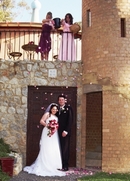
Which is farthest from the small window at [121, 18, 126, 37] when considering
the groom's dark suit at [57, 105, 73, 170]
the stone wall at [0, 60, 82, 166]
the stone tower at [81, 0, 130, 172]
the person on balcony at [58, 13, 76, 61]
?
the groom's dark suit at [57, 105, 73, 170]

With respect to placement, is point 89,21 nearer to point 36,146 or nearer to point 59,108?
→ point 59,108

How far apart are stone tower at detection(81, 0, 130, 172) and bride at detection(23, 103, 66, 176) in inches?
40.7

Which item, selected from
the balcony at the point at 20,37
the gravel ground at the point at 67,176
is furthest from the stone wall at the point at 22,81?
the balcony at the point at 20,37

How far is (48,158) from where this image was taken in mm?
7957

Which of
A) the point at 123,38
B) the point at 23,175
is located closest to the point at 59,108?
the point at 23,175

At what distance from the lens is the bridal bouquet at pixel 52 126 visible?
315 inches

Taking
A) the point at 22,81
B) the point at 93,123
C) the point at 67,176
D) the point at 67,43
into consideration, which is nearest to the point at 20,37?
the point at 67,43

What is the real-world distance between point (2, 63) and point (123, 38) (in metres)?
3.67

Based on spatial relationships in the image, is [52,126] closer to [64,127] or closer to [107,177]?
[64,127]

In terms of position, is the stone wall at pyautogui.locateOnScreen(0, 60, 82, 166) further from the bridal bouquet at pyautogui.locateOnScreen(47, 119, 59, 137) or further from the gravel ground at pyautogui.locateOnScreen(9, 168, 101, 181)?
the gravel ground at pyautogui.locateOnScreen(9, 168, 101, 181)

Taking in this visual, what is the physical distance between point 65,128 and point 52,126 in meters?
0.45

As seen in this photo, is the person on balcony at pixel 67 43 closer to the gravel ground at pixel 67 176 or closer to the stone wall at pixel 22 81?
the stone wall at pixel 22 81

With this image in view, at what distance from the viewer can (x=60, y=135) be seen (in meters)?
8.34

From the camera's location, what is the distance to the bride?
25.7 feet
